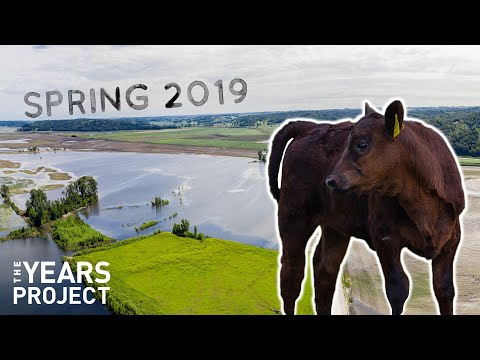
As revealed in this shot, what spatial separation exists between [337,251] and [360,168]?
104 centimetres

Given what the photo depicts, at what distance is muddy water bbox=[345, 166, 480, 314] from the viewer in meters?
3.24

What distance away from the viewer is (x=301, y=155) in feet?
9.22

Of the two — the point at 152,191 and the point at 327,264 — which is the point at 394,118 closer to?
the point at 327,264

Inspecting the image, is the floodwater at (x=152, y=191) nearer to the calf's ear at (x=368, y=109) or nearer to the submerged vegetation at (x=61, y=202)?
the submerged vegetation at (x=61, y=202)

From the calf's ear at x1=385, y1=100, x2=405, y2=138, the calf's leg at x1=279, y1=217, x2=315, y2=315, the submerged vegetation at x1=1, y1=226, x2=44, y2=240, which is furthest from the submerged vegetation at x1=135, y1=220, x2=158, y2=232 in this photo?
the calf's ear at x1=385, y1=100, x2=405, y2=138

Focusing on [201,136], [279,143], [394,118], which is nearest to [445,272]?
[394,118]

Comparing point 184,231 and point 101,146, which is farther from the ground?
point 101,146

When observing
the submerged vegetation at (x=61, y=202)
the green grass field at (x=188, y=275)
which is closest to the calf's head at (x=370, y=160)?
the green grass field at (x=188, y=275)

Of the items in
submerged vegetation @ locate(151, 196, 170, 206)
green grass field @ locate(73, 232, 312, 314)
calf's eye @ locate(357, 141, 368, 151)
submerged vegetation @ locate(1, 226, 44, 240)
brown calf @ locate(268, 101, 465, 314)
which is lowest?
green grass field @ locate(73, 232, 312, 314)

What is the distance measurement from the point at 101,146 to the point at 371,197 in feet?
14.7

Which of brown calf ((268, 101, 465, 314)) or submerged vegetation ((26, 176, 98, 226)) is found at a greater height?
brown calf ((268, 101, 465, 314))

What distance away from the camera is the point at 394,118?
2107mm

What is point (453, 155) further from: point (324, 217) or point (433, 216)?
point (324, 217)

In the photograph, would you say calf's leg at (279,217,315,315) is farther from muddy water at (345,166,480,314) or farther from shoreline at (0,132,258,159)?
shoreline at (0,132,258,159)
